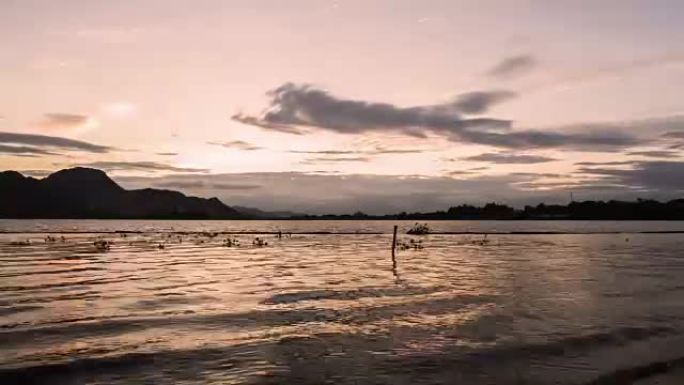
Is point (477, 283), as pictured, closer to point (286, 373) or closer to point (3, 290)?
point (286, 373)

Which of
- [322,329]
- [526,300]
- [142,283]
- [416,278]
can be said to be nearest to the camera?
[322,329]

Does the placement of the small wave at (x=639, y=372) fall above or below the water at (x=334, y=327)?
above

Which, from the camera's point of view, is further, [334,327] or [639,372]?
[334,327]

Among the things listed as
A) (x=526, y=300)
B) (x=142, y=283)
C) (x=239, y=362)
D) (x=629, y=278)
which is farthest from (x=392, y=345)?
(x=629, y=278)

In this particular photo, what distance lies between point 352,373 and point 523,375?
172 inches

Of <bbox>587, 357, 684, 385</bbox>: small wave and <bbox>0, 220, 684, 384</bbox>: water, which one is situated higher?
<bbox>587, 357, 684, 385</bbox>: small wave

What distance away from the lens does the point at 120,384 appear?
13516mm

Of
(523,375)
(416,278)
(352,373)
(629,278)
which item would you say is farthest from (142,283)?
(629,278)

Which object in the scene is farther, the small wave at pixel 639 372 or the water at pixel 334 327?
the water at pixel 334 327

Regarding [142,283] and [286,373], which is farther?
[142,283]

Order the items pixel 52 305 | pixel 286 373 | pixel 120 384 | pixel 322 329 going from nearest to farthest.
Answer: pixel 120 384, pixel 286 373, pixel 322 329, pixel 52 305

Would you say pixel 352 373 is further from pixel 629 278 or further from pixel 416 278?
pixel 629 278

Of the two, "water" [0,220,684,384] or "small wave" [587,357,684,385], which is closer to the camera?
"small wave" [587,357,684,385]

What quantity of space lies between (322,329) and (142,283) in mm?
16906
